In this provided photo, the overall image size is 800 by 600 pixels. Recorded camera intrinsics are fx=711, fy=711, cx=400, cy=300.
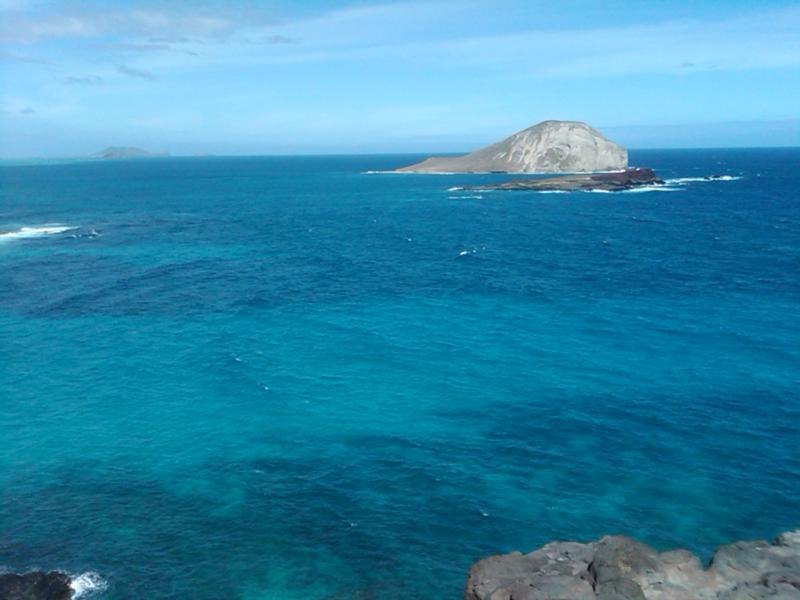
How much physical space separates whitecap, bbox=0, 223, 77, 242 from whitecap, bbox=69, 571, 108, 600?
108 meters

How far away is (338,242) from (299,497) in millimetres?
88072

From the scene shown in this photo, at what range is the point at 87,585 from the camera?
115ft

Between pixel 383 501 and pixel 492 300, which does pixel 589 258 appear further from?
pixel 383 501

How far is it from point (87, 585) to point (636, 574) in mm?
26061

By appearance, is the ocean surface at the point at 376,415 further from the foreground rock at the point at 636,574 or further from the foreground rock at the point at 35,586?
the foreground rock at the point at 636,574

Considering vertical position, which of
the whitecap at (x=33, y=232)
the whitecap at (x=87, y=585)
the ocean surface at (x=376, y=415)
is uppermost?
the whitecap at (x=33, y=232)

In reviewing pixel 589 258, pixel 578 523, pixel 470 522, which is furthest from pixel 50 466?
pixel 589 258

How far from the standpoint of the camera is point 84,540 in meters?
38.8

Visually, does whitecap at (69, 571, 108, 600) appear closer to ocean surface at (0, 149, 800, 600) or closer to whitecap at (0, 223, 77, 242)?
ocean surface at (0, 149, 800, 600)

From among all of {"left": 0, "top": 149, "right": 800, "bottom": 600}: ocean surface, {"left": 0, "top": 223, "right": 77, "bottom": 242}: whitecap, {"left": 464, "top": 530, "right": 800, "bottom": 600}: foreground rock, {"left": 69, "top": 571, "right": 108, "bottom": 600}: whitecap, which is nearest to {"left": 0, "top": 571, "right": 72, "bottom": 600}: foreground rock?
{"left": 69, "top": 571, "right": 108, "bottom": 600}: whitecap

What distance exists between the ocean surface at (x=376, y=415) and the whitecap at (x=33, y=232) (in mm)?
25429

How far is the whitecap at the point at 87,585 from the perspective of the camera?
3462 cm

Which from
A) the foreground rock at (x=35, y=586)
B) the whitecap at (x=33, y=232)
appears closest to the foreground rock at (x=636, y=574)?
the foreground rock at (x=35, y=586)

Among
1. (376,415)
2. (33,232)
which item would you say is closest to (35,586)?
(376,415)
